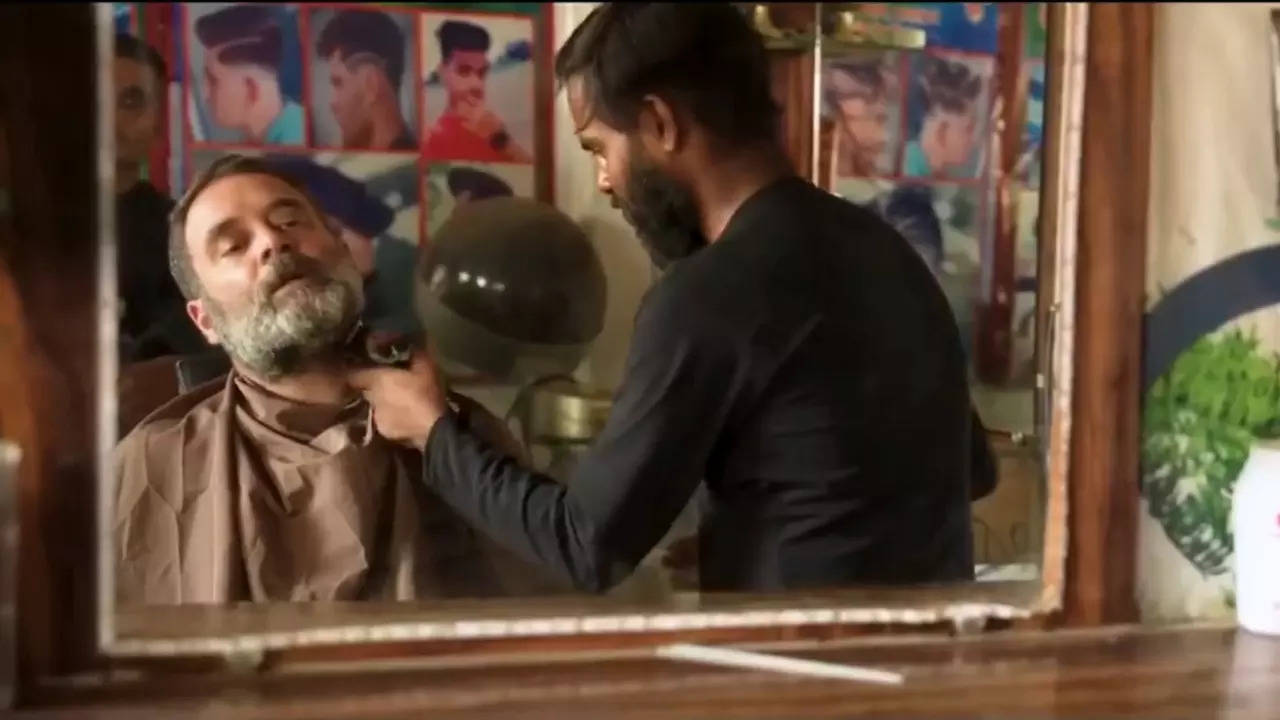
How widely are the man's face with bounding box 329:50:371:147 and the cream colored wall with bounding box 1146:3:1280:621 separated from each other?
17.1 inches

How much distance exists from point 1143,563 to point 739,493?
0.25 metres

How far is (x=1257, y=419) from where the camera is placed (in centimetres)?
82

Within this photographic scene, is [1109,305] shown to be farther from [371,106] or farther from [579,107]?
[371,106]

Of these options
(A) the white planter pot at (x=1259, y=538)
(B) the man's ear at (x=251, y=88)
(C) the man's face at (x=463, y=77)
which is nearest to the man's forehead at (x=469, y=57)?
(C) the man's face at (x=463, y=77)

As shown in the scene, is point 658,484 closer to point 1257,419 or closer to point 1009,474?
point 1009,474

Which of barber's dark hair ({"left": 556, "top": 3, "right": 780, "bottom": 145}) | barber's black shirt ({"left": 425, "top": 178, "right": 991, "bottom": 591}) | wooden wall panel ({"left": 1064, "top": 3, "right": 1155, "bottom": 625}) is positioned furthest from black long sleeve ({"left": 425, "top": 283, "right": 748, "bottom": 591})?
wooden wall panel ({"left": 1064, "top": 3, "right": 1155, "bottom": 625})

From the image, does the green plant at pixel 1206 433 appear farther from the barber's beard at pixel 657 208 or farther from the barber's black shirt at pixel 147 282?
the barber's black shirt at pixel 147 282

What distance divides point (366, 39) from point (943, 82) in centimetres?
32

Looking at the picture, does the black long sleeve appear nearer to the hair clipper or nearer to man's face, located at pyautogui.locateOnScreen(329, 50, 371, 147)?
the hair clipper

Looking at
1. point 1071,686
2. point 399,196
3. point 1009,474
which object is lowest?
point 1071,686

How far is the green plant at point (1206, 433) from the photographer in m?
0.81

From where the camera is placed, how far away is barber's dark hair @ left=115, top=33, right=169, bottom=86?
701mm

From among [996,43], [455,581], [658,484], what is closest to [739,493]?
[658,484]

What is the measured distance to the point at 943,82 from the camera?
804 millimetres
